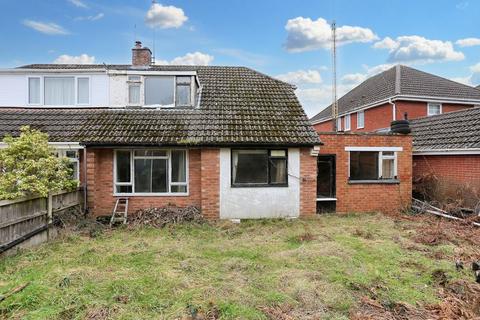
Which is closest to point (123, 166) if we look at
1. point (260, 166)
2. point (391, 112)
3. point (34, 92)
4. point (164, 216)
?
point (164, 216)

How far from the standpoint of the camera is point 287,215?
11297mm

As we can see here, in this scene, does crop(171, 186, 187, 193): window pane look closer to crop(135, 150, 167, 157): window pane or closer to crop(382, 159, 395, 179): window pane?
crop(135, 150, 167, 157): window pane

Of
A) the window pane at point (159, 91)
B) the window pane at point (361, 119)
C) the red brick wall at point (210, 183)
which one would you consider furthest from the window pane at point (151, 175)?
the window pane at point (361, 119)

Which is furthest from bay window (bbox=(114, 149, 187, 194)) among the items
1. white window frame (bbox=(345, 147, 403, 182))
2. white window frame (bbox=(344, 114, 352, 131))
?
white window frame (bbox=(344, 114, 352, 131))

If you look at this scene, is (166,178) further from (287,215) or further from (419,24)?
(419,24)

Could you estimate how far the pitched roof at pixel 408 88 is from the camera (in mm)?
23484

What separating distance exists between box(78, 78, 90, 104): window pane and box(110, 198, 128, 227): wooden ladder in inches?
194

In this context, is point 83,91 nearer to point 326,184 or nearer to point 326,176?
point 326,176

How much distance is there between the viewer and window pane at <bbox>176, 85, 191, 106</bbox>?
12938mm

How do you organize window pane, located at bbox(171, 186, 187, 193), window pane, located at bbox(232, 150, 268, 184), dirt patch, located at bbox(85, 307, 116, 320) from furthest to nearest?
window pane, located at bbox(171, 186, 187, 193) → window pane, located at bbox(232, 150, 268, 184) → dirt patch, located at bbox(85, 307, 116, 320)

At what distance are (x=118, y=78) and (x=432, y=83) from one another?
24.3 metres

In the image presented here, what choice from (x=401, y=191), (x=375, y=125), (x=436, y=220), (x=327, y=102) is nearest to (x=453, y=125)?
(x=401, y=191)

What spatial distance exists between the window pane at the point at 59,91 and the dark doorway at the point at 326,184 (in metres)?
10.8

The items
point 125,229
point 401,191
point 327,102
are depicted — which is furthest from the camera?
point 327,102
